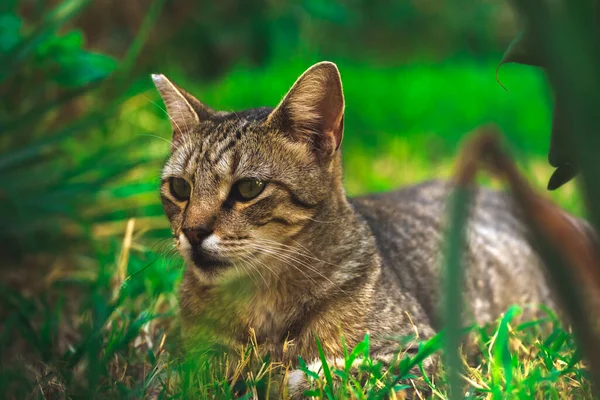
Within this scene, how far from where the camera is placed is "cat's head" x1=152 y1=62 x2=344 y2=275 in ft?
7.41

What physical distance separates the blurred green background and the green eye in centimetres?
41

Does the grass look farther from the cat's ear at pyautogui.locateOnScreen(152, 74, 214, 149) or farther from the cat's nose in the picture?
the cat's ear at pyautogui.locateOnScreen(152, 74, 214, 149)

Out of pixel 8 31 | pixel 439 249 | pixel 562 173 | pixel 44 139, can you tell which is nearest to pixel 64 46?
pixel 8 31

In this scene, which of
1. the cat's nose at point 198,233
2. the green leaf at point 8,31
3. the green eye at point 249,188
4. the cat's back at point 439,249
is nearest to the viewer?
the cat's nose at point 198,233

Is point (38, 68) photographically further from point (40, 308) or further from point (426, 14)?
point (426, 14)

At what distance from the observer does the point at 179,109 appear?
273 centimetres

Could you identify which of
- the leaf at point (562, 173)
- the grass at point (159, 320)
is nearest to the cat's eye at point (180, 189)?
the grass at point (159, 320)

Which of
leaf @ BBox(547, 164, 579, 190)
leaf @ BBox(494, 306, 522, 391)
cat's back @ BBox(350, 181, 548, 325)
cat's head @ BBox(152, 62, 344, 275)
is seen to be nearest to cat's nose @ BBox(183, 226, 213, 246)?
cat's head @ BBox(152, 62, 344, 275)

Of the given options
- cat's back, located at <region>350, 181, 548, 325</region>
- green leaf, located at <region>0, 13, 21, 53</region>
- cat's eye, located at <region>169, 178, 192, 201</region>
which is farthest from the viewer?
green leaf, located at <region>0, 13, 21, 53</region>

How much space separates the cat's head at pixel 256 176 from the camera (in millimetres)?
2258

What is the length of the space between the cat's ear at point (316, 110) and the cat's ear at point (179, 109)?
385 mm

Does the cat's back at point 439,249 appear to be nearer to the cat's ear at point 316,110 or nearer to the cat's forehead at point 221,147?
the cat's ear at point 316,110

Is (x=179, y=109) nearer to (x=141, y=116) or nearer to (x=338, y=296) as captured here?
(x=338, y=296)

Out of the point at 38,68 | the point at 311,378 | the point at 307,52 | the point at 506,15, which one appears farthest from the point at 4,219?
the point at 506,15
